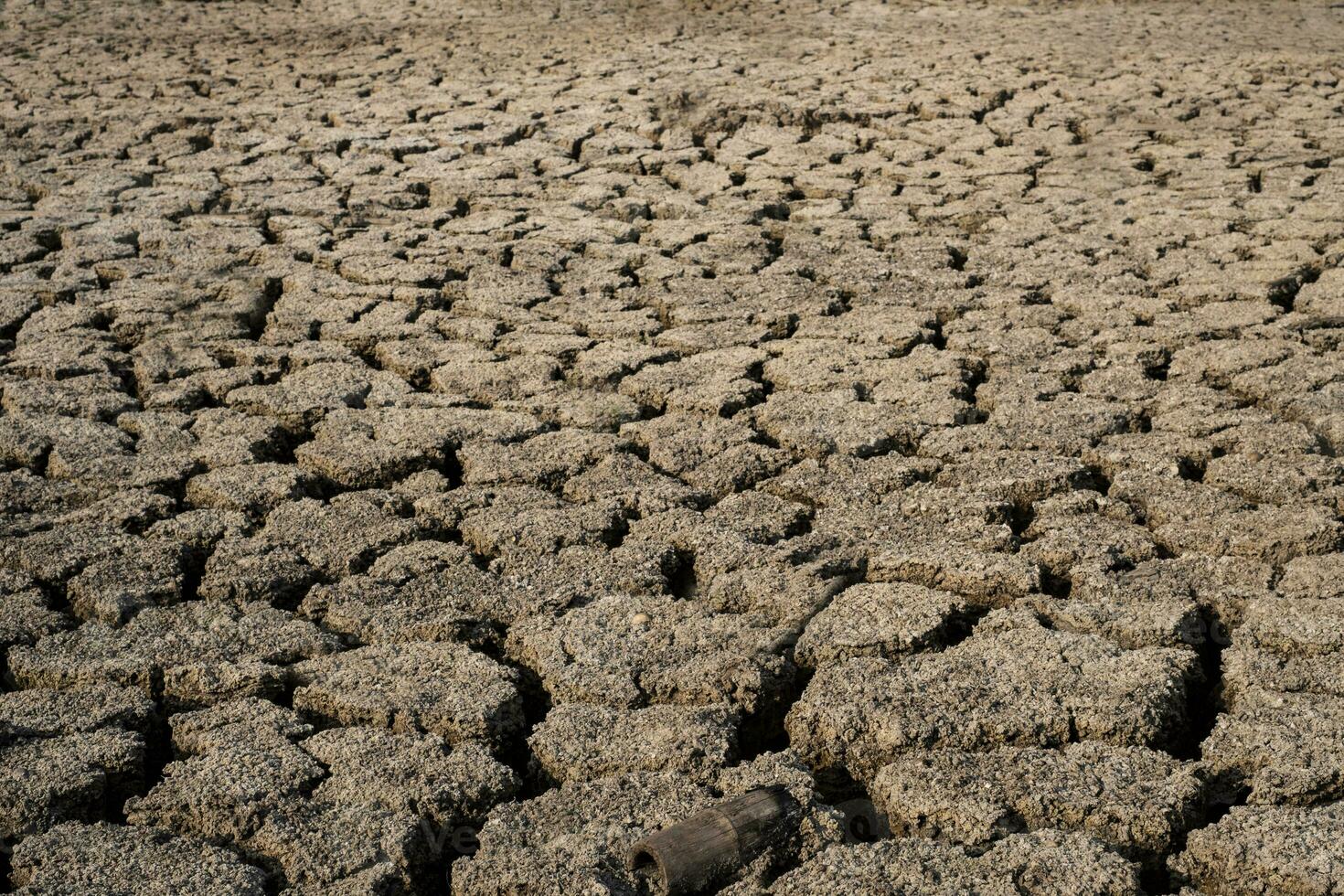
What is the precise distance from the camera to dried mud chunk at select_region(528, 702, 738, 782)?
188 cm

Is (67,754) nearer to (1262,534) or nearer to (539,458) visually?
(539,458)

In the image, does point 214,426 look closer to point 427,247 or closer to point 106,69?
point 427,247

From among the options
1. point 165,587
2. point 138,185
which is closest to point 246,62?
point 138,185

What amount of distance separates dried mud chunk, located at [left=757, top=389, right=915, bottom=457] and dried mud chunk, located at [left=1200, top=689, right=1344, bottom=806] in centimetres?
108

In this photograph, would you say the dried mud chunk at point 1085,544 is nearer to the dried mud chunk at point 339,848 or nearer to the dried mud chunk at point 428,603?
the dried mud chunk at point 428,603

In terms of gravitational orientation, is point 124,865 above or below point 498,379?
below

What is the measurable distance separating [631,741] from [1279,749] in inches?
34.5

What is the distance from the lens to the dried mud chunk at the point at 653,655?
204cm

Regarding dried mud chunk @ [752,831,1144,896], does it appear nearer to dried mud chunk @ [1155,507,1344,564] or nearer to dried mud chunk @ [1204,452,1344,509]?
dried mud chunk @ [1155,507,1344,564]

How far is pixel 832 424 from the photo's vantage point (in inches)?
117

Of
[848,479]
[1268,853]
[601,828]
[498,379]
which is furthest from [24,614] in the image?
[1268,853]

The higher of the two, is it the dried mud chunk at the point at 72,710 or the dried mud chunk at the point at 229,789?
the dried mud chunk at the point at 72,710

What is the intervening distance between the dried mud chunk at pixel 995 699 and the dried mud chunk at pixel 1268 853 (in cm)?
21

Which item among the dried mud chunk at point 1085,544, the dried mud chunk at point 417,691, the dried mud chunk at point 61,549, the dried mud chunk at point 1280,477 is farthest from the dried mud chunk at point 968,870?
the dried mud chunk at point 61,549
